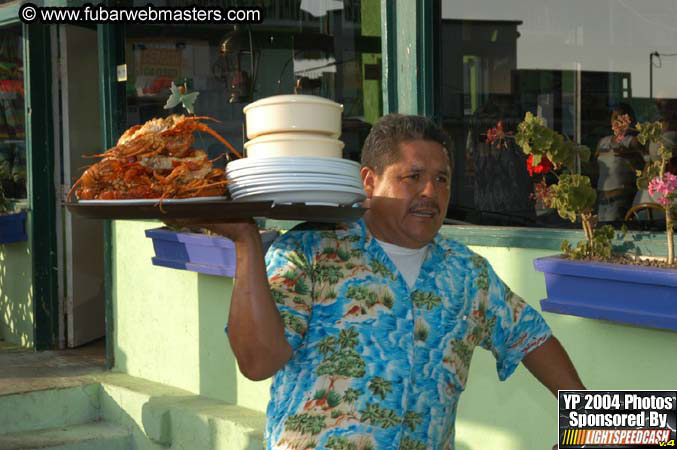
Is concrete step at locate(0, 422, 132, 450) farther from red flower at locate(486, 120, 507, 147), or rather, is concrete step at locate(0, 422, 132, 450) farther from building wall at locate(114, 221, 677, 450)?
red flower at locate(486, 120, 507, 147)

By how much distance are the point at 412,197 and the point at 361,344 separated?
1.23 feet

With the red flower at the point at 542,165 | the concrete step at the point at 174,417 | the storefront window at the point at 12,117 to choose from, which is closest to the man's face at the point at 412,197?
the red flower at the point at 542,165

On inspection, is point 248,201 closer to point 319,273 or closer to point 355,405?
point 319,273

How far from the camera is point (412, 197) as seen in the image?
8.25ft

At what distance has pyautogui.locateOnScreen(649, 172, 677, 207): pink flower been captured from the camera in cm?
353

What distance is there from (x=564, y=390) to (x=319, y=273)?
2.27ft

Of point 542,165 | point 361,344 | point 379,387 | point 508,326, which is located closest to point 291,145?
point 361,344

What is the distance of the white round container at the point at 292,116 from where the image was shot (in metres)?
2.31

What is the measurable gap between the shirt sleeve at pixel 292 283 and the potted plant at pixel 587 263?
140cm

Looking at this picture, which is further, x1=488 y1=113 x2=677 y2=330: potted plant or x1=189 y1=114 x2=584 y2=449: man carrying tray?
x1=488 y1=113 x2=677 y2=330: potted plant

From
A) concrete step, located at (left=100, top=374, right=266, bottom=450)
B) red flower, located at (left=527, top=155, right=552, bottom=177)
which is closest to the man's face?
red flower, located at (left=527, top=155, right=552, bottom=177)

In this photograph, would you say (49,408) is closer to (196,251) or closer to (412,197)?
(196,251)

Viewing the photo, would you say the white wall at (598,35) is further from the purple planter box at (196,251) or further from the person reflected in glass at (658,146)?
the purple planter box at (196,251)

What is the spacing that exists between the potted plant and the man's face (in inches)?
44.1
